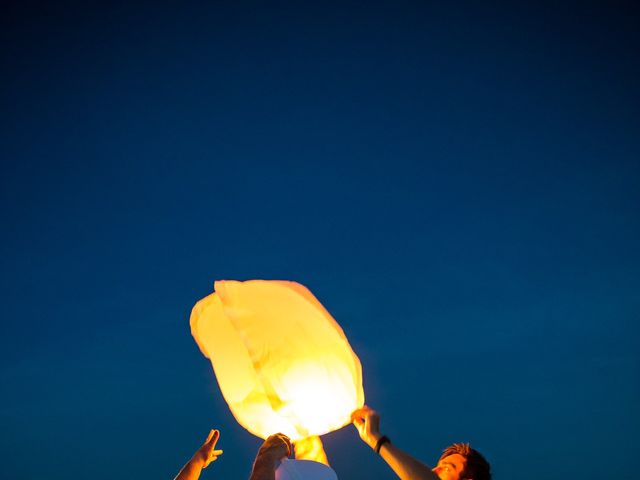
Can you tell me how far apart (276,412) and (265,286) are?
1.92 feet

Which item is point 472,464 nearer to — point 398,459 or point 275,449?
point 398,459

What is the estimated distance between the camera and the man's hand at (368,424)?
88.6 inches

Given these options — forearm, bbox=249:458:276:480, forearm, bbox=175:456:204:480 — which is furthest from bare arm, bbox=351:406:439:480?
forearm, bbox=175:456:204:480

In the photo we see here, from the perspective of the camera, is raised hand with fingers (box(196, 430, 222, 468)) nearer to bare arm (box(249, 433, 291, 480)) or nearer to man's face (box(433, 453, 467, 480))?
bare arm (box(249, 433, 291, 480))

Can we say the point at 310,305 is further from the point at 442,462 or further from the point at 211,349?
the point at 442,462

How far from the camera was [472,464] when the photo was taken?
2326 millimetres

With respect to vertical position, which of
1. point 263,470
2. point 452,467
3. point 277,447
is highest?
point 452,467

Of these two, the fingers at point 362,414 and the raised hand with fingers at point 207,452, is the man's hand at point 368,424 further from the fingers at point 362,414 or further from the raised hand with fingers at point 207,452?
the raised hand with fingers at point 207,452

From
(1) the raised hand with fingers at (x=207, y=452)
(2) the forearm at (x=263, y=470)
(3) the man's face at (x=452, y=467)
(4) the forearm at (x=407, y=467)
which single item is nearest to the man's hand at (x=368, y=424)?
(4) the forearm at (x=407, y=467)

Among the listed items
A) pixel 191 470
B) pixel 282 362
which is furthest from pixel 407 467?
pixel 191 470

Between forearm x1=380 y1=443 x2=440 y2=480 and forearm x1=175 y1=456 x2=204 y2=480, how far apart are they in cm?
86

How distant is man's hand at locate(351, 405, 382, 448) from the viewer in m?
2.25

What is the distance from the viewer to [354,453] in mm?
7320

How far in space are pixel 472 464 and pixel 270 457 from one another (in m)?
0.95
